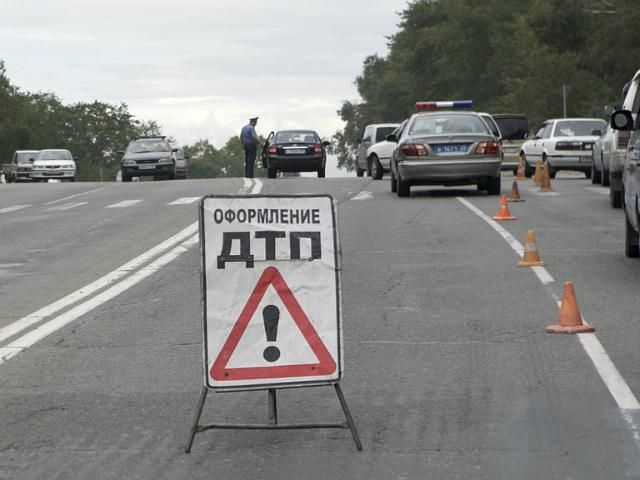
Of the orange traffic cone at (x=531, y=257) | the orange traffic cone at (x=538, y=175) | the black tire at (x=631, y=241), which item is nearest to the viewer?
the orange traffic cone at (x=531, y=257)

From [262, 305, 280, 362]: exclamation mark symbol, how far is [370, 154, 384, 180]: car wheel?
31933 mm

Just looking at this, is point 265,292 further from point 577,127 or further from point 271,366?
point 577,127

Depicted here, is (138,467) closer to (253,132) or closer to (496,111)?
(253,132)

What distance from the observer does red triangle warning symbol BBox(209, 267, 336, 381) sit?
691cm

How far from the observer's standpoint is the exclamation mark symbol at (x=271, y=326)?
22.7 feet

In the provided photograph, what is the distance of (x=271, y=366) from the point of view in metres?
6.93

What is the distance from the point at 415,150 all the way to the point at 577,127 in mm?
11727

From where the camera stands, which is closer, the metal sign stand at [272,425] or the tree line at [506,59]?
the metal sign stand at [272,425]

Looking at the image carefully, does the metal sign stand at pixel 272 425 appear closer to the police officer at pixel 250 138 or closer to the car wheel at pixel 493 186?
the car wheel at pixel 493 186

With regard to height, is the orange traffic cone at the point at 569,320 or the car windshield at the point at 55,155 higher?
the orange traffic cone at the point at 569,320

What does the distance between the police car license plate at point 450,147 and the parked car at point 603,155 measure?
Answer: 243 centimetres

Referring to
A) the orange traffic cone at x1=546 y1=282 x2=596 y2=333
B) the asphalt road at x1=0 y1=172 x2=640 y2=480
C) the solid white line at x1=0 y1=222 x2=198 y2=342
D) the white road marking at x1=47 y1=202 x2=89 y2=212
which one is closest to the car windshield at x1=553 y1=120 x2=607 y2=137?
the white road marking at x1=47 y1=202 x2=89 y2=212

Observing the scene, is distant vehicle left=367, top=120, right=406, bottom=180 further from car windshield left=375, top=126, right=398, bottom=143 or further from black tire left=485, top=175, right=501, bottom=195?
black tire left=485, top=175, right=501, bottom=195

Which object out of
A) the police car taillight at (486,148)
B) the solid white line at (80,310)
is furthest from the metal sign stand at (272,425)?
the police car taillight at (486,148)
